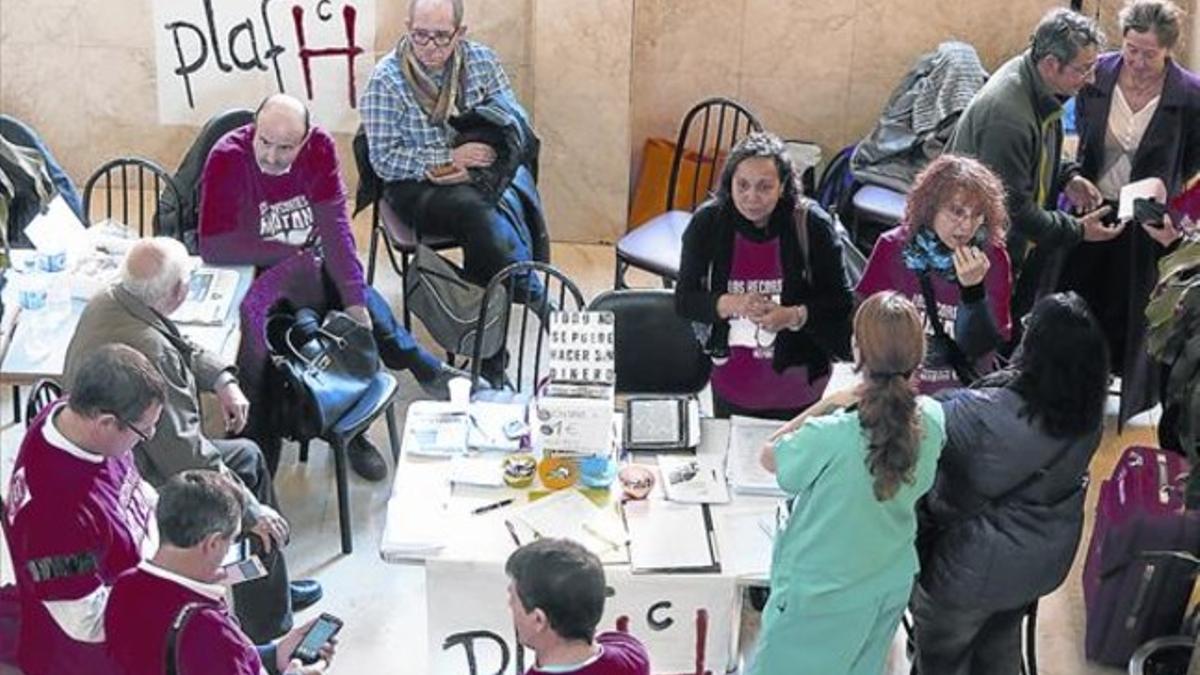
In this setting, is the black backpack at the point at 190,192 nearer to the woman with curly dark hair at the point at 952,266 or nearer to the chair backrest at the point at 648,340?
the chair backrest at the point at 648,340

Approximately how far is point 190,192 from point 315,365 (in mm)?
1137

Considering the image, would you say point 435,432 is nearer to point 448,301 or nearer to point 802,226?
point 802,226

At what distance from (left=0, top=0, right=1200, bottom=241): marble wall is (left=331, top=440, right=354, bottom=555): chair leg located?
2.29 metres

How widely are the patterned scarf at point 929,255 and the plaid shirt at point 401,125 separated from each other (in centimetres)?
219

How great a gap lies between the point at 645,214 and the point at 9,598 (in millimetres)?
4203

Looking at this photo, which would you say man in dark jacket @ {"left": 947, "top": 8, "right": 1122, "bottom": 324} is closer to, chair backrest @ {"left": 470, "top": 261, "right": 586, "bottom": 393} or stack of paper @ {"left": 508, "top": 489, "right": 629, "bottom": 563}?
chair backrest @ {"left": 470, "top": 261, "right": 586, "bottom": 393}

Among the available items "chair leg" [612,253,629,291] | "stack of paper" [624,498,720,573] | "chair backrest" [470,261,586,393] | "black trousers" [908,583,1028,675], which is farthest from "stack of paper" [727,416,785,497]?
"chair leg" [612,253,629,291]

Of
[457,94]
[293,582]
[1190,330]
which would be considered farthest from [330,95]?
[1190,330]

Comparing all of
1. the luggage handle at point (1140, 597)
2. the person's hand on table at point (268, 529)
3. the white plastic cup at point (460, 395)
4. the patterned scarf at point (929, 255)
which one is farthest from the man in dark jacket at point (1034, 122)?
the person's hand on table at point (268, 529)

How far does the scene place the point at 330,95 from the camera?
295 inches

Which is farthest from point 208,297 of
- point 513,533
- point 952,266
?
point 952,266

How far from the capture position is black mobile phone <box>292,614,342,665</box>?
3732 mm

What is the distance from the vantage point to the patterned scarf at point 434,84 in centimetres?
624

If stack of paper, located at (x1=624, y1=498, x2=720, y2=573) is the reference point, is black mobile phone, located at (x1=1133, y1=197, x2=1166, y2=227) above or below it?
above
